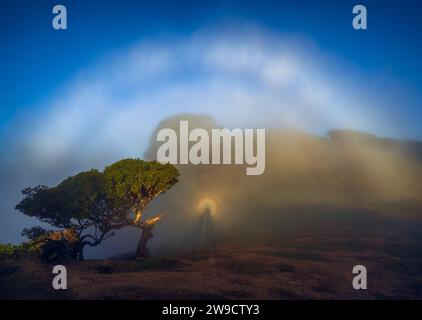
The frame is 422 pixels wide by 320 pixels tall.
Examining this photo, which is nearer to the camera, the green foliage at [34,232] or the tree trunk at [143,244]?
the tree trunk at [143,244]

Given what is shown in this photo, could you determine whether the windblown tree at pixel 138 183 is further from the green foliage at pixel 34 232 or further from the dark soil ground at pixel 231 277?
the green foliage at pixel 34 232

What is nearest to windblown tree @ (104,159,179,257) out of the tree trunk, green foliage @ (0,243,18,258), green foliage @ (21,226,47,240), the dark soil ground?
the tree trunk

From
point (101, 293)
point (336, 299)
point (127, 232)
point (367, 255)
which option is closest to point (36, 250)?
point (101, 293)

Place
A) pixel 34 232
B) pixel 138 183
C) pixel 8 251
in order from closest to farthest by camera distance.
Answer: pixel 8 251
pixel 138 183
pixel 34 232

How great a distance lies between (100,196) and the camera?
3447cm

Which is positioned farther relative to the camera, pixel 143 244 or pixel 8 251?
pixel 143 244

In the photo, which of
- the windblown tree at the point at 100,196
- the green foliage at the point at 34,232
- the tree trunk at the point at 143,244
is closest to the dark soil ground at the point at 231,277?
the tree trunk at the point at 143,244

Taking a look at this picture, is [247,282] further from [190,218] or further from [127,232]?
[127,232]

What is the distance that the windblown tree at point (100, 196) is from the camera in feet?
109

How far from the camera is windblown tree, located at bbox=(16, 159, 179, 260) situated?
33.3 m

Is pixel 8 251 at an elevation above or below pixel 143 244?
above

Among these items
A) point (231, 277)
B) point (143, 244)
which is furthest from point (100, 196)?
point (231, 277)

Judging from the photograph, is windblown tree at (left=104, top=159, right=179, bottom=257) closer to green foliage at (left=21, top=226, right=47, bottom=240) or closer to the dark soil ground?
the dark soil ground

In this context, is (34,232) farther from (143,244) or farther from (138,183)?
(138,183)
